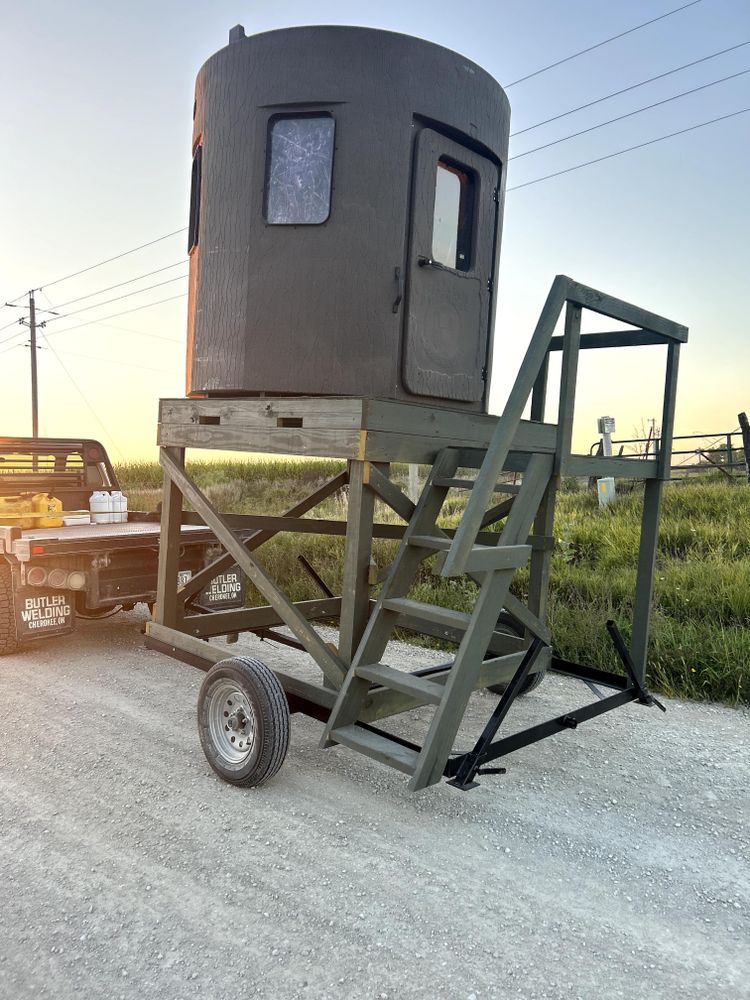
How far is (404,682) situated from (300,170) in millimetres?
3248

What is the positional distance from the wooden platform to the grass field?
8.01 ft

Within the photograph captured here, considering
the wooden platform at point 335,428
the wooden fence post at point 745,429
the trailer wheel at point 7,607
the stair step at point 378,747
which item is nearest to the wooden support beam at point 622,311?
the wooden platform at point 335,428

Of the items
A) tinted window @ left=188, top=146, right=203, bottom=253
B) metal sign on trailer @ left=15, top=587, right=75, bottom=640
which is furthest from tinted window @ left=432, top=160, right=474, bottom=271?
metal sign on trailer @ left=15, top=587, right=75, bottom=640

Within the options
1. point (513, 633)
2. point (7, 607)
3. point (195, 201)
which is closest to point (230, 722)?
point (513, 633)

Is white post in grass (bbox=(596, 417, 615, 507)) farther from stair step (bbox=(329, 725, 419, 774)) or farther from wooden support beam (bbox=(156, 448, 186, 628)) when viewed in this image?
stair step (bbox=(329, 725, 419, 774))

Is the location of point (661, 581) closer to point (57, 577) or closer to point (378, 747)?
point (378, 747)

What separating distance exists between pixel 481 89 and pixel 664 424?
259 centimetres

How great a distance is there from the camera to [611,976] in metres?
2.82

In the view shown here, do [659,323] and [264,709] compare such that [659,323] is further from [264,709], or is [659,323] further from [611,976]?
[611,976]

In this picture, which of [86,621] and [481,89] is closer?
[481,89]

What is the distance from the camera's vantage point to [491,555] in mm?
3801

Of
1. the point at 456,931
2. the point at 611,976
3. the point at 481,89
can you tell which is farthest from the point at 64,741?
the point at 481,89

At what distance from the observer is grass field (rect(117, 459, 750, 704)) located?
645 cm

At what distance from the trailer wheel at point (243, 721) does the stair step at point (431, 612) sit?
77 centimetres
